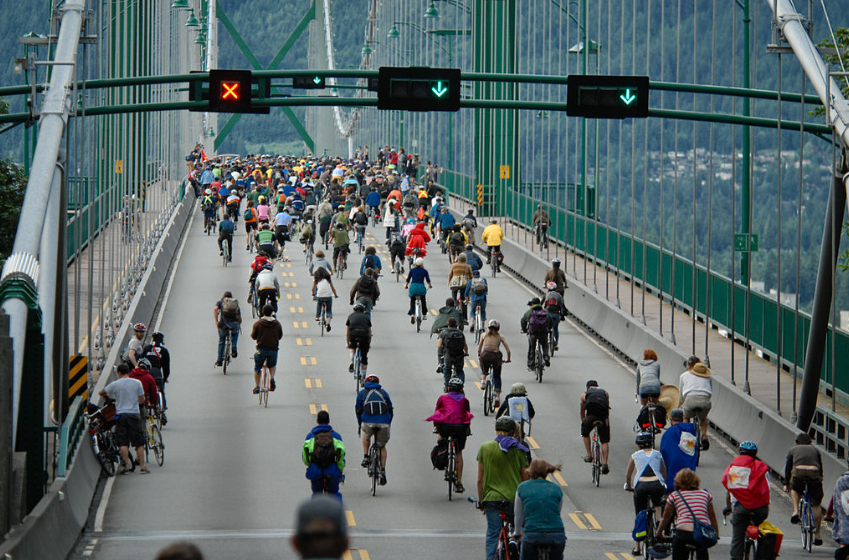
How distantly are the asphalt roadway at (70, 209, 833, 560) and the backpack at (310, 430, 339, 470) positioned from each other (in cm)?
91

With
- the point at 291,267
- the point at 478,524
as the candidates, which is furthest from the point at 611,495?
the point at 291,267

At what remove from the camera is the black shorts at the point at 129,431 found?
2084cm

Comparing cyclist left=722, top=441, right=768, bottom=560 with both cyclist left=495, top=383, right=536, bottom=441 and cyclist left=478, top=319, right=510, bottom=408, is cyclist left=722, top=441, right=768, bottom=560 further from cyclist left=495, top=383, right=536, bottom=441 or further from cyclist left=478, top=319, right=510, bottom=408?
cyclist left=478, top=319, right=510, bottom=408

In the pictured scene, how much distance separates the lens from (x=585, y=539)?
18.2 m

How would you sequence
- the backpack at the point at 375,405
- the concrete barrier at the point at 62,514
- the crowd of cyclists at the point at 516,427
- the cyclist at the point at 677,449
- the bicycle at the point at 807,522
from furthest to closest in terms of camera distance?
the backpack at the point at 375,405, the bicycle at the point at 807,522, the cyclist at the point at 677,449, the concrete barrier at the point at 62,514, the crowd of cyclists at the point at 516,427

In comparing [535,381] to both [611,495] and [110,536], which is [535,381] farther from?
[110,536]

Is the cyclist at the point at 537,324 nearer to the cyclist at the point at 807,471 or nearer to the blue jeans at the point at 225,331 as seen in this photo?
the blue jeans at the point at 225,331

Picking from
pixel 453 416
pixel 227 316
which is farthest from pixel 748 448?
pixel 227 316

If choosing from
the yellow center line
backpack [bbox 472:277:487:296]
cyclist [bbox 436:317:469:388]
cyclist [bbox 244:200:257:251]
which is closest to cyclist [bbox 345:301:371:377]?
cyclist [bbox 436:317:469:388]

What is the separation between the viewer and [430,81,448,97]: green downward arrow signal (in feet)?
82.5

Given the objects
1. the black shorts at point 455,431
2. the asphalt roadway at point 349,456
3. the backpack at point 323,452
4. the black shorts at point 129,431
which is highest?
the backpack at point 323,452

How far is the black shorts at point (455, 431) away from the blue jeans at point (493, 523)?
3.85 metres

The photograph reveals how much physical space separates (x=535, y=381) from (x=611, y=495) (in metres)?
7.99

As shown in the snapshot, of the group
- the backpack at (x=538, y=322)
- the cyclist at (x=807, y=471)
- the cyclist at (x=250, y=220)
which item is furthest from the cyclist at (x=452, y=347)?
the cyclist at (x=250, y=220)
